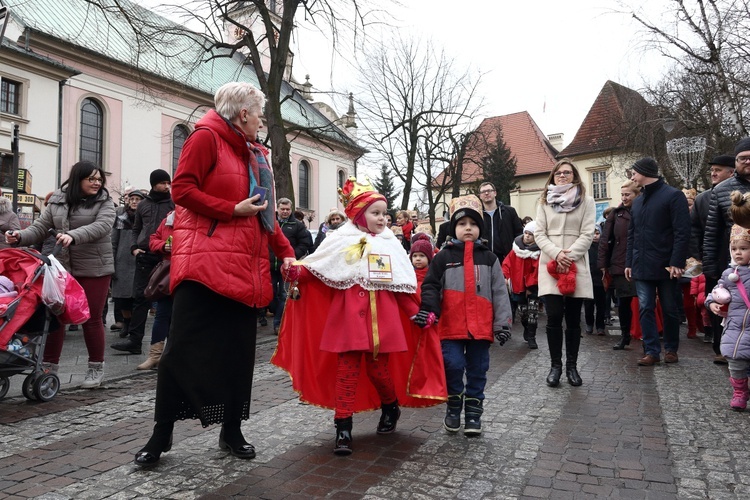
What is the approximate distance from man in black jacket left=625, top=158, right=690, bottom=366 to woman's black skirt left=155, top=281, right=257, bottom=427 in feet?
16.2

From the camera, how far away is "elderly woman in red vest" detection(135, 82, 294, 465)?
138 inches

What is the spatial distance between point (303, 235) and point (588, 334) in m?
4.85

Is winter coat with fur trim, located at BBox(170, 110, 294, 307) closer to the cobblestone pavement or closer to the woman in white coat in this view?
the cobblestone pavement

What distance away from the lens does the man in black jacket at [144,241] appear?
738 cm

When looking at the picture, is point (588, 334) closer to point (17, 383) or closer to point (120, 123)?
point (17, 383)

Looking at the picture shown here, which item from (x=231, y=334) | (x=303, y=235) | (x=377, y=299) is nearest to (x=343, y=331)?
(x=377, y=299)

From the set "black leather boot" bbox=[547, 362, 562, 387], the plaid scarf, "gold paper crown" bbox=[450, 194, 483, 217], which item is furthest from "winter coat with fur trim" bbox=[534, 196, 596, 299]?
the plaid scarf

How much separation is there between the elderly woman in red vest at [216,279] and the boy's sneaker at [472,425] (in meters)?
1.47

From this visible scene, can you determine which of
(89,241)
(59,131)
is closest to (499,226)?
(89,241)

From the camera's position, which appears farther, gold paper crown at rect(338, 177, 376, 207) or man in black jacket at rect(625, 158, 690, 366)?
man in black jacket at rect(625, 158, 690, 366)

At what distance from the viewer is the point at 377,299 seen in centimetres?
411

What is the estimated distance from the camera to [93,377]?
5793mm

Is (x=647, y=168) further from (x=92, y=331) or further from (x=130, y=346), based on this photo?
(x=130, y=346)

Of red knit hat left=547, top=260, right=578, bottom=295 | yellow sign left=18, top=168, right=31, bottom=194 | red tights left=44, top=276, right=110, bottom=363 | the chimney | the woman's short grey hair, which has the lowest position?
red tights left=44, top=276, right=110, bottom=363
